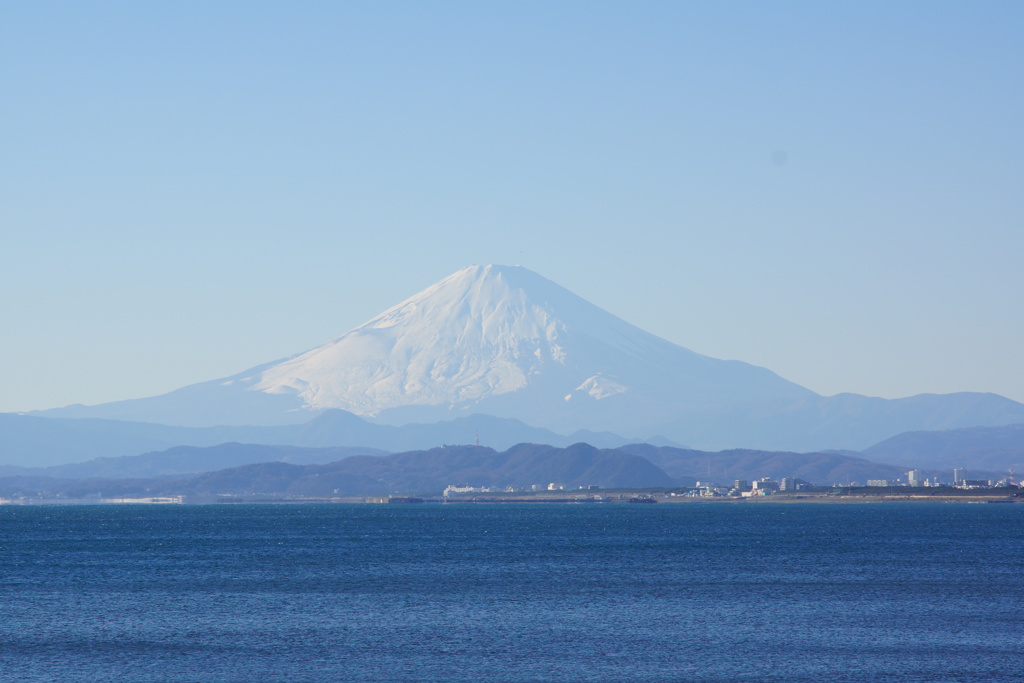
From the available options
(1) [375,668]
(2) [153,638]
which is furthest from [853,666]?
(2) [153,638]

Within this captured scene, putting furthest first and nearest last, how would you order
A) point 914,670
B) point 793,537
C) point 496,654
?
1. point 793,537
2. point 496,654
3. point 914,670

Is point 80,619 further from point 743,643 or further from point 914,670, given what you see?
point 914,670

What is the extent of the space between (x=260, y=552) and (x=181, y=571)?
18.5 metres

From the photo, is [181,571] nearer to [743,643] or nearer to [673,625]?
[673,625]

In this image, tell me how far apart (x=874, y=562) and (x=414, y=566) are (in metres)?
31.1

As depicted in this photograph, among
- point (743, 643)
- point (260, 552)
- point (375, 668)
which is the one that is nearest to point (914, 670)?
point (743, 643)

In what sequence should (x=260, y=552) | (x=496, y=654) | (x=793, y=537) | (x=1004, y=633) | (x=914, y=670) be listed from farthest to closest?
(x=793, y=537) → (x=260, y=552) → (x=1004, y=633) → (x=496, y=654) → (x=914, y=670)

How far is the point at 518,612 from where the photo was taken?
61.1 meters

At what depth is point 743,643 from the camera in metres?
51.3

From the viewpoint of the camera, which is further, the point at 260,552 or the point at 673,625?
the point at 260,552

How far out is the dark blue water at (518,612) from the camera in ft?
153

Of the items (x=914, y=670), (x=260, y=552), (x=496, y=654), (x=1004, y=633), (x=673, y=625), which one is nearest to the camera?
(x=914, y=670)

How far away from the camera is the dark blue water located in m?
46.8

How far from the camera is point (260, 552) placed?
338 feet
